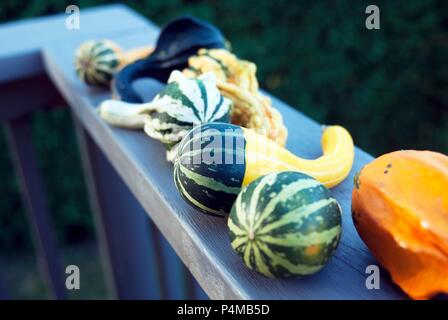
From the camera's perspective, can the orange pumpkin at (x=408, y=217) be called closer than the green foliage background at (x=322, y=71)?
Yes

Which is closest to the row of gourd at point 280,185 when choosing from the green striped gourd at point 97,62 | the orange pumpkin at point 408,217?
the orange pumpkin at point 408,217

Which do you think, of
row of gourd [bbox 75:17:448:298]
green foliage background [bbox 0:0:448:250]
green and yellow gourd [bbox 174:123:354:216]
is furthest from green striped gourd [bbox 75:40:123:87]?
green foliage background [bbox 0:0:448:250]

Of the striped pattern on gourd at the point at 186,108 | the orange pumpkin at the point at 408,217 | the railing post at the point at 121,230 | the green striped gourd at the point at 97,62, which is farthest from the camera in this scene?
the railing post at the point at 121,230

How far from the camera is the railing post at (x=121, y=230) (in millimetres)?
1632

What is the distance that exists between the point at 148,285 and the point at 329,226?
3.97ft

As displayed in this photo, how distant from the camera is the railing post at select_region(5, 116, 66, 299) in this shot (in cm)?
167

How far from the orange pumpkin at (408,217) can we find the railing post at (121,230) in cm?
102

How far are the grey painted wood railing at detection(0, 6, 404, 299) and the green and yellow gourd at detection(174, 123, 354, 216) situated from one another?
46 mm

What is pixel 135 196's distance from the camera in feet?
3.36

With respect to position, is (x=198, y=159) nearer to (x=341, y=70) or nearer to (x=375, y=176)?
(x=375, y=176)

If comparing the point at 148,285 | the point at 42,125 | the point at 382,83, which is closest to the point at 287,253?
the point at 148,285

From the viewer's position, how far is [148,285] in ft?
5.72

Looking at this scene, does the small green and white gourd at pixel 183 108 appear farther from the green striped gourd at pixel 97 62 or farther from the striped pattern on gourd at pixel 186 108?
the green striped gourd at pixel 97 62

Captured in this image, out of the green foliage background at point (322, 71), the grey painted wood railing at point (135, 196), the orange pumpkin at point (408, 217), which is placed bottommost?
the green foliage background at point (322, 71)
